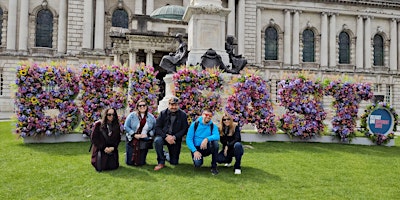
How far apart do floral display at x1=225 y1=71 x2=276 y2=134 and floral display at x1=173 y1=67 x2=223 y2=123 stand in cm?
64

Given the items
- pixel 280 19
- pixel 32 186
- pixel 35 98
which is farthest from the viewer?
pixel 280 19

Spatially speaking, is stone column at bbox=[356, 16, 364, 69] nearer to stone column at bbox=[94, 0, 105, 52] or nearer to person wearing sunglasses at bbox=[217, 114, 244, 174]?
stone column at bbox=[94, 0, 105, 52]

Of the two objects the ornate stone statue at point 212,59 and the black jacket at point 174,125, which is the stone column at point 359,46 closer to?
the ornate stone statue at point 212,59

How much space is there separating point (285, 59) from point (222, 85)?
36.7 m

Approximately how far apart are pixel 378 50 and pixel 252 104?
47.6 metres

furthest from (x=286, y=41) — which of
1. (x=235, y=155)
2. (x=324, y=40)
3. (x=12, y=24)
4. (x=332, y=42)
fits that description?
(x=235, y=155)

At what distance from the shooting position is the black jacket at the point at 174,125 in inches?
315

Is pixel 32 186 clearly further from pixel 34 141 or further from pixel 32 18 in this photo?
pixel 32 18

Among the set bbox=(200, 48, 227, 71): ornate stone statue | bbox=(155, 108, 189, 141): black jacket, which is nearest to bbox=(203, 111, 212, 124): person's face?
bbox=(155, 108, 189, 141): black jacket

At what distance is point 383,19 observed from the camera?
50625mm

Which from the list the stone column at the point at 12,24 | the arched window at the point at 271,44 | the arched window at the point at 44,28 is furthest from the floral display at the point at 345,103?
the stone column at the point at 12,24

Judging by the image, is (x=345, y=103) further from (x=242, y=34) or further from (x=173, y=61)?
(x=242, y=34)

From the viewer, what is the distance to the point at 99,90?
1177cm

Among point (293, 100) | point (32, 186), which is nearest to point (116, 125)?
point (32, 186)
